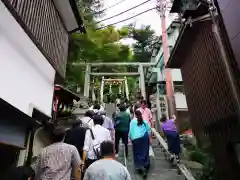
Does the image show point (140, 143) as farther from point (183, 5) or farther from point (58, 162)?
point (183, 5)

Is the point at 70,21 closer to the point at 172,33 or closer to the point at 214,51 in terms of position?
the point at 214,51

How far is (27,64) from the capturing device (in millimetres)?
5852

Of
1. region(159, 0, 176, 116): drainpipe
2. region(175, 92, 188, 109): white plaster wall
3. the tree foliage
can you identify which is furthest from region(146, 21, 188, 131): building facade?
the tree foliage

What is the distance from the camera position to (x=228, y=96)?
5543mm

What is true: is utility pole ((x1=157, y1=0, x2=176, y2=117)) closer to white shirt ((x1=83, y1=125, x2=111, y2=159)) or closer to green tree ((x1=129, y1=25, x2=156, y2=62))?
white shirt ((x1=83, y1=125, x2=111, y2=159))

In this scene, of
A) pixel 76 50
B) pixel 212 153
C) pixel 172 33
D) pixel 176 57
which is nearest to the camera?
pixel 212 153

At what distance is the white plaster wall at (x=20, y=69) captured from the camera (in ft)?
15.3

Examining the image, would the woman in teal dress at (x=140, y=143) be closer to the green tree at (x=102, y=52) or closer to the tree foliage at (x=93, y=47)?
the tree foliage at (x=93, y=47)

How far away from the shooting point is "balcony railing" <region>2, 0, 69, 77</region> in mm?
5244

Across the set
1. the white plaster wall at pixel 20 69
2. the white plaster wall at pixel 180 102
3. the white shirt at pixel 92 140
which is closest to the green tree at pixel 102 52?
the white plaster wall at pixel 180 102

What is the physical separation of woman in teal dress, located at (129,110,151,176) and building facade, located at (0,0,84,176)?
276cm

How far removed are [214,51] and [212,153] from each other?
9.17 feet

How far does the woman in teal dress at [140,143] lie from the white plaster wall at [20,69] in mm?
2783

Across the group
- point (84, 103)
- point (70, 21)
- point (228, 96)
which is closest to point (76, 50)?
point (84, 103)
